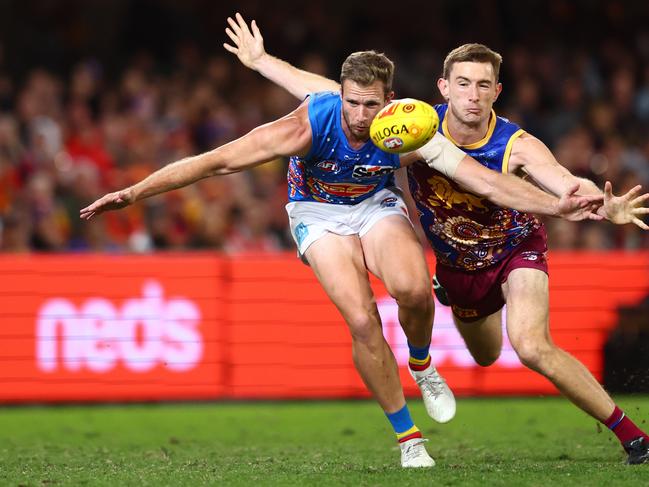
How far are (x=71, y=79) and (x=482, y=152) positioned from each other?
8.89 metres

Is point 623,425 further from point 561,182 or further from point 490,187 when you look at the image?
point 490,187

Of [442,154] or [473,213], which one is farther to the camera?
[473,213]

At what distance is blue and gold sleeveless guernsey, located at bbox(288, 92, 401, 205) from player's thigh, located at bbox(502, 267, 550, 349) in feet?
3.37

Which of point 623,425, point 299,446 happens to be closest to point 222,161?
point 299,446

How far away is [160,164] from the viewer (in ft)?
44.8

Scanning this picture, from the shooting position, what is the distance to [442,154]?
23.2ft

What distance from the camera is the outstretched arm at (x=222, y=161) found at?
693cm

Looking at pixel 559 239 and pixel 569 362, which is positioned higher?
pixel 559 239

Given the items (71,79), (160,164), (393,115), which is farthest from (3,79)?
(393,115)

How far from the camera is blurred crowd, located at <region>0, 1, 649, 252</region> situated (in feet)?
41.6

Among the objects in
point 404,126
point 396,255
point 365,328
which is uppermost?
point 404,126

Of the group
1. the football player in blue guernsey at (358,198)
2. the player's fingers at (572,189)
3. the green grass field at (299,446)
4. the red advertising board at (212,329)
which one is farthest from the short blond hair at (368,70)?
the red advertising board at (212,329)

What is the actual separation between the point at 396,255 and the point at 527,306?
2.77 ft

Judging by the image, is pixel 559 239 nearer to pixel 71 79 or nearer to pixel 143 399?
pixel 143 399
